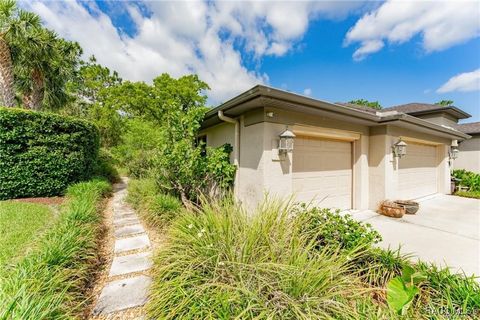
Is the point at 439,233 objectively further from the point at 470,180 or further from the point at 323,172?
the point at 470,180

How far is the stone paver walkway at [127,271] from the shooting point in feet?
8.24

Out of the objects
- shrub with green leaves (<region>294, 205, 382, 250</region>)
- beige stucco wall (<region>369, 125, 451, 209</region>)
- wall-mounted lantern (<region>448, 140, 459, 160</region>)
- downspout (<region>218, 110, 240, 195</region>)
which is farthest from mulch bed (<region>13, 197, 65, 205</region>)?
wall-mounted lantern (<region>448, 140, 459, 160</region>)

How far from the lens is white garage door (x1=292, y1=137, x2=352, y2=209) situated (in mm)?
5406

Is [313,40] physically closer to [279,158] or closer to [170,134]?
[279,158]

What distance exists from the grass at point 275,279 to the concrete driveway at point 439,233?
1077 mm

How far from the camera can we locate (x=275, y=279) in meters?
2.16

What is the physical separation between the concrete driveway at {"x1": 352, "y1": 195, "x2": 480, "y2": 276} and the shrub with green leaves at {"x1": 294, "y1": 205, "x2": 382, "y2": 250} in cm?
128

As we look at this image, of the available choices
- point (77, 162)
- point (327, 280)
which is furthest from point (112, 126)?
point (327, 280)

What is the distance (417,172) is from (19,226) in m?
13.3

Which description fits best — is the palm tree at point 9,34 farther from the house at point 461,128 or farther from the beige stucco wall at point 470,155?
the beige stucco wall at point 470,155

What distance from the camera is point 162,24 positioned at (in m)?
6.78

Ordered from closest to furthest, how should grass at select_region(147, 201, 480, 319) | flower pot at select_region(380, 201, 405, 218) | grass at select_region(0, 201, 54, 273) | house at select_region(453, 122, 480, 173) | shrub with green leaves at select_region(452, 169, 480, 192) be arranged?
1. grass at select_region(147, 201, 480, 319)
2. grass at select_region(0, 201, 54, 273)
3. flower pot at select_region(380, 201, 405, 218)
4. shrub with green leaves at select_region(452, 169, 480, 192)
5. house at select_region(453, 122, 480, 173)

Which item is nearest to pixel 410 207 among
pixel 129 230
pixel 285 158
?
pixel 285 158

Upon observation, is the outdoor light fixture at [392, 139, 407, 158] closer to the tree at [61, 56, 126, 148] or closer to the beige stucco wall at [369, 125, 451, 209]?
the beige stucco wall at [369, 125, 451, 209]
